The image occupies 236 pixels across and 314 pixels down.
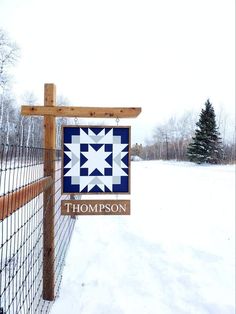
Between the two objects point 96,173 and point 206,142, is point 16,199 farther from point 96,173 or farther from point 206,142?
point 206,142

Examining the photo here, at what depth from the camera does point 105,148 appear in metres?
3.58

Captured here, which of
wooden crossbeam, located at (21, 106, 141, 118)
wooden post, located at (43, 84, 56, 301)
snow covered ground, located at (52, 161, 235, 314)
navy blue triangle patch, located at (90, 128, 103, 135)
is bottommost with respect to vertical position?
snow covered ground, located at (52, 161, 235, 314)

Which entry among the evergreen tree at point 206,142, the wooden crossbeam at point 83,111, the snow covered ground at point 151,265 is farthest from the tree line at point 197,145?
the wooden crossbeam at point 83,111

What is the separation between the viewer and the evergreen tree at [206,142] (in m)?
31.7

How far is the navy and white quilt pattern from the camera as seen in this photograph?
356cm

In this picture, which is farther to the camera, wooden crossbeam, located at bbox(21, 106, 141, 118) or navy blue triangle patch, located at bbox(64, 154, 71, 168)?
wooden crossbeam, located at bbox(21, 106, 141, 118)

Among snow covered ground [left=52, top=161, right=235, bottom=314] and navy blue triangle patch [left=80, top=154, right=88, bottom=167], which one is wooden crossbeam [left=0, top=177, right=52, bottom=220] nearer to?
navy blue triangle patch [left=80, top=154, right=88, bottom=167]

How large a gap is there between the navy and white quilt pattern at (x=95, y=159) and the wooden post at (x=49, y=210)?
6.2 inches

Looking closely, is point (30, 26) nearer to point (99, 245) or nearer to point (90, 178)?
point (99, 245)

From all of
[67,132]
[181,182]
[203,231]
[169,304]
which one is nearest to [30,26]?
[181,182]

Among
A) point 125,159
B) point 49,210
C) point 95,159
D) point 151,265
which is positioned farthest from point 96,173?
point 151,265

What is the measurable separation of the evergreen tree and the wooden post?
2842 cm

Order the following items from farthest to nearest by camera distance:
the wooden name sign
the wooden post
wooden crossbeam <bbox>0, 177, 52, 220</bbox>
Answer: the wooden name sign → the wooden post → wooden crossbeam <bbox>0, 177, 52, 220</bbox>

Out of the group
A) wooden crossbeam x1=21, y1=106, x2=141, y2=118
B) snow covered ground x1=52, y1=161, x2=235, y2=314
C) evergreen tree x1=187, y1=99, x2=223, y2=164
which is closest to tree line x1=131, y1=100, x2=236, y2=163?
evergreen tree x1=187, y1=99, x2=223, y2=164
